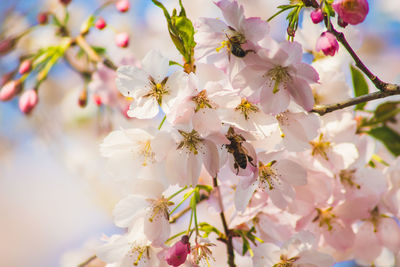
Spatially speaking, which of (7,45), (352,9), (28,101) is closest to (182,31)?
(352,9)

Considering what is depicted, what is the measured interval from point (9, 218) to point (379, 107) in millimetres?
3113

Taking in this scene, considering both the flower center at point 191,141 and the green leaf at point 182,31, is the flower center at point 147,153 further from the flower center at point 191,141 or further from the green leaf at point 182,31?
the green leaf at point 182,31

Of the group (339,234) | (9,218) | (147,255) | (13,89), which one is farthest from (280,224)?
(9,218)

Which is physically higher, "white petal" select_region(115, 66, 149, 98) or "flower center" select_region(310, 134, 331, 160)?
"white petal" select_region(115, 66, 149, 98)

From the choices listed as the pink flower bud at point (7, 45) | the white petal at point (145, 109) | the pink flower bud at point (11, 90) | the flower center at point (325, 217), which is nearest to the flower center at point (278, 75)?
the white petal at point (145, 109)

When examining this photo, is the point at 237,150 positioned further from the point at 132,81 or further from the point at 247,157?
the point at 132,81

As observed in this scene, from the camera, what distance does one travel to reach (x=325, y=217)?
1.03m

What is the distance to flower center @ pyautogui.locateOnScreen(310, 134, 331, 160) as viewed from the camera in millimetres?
979

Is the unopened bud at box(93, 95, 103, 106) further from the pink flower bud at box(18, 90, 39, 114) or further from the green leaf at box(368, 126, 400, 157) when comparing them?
the green leaf at box(368, 126, 400, 157)

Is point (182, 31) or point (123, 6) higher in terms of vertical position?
point (182, 31)

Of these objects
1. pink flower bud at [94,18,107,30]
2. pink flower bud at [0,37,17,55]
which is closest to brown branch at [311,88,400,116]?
pink flower bud at [94,18,107,30]

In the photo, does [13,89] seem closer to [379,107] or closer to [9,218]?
[379,107]

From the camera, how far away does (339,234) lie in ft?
3.41

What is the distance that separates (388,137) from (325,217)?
335 mm
